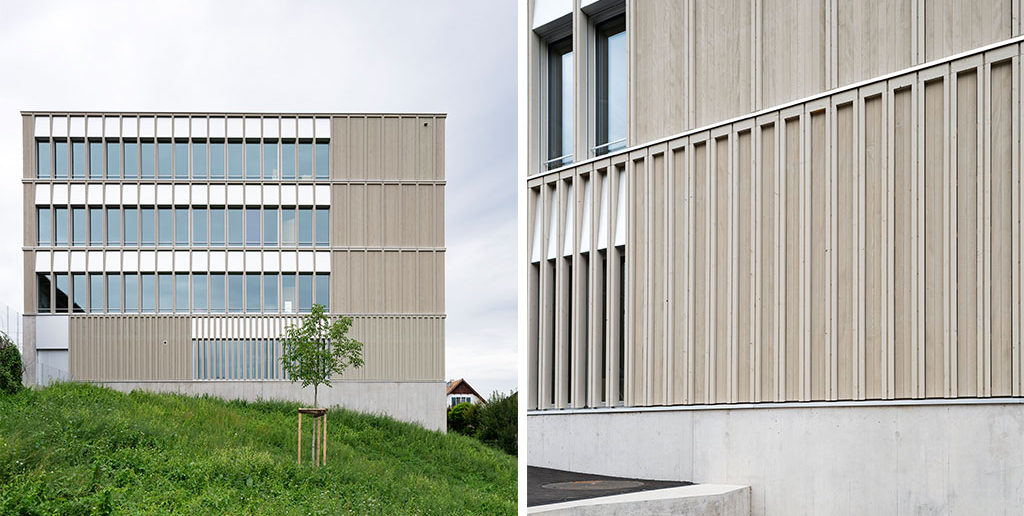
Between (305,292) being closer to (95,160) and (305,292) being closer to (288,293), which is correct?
(288,293)

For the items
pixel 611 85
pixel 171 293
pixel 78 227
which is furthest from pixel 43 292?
pixel 611 85

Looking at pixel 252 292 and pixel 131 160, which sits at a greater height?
pixel 131 160

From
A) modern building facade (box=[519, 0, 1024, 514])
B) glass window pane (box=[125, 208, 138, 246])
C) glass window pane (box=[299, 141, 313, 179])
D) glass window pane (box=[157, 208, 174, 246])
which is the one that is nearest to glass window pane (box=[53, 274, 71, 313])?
glass window pane (box=[125, 208, 138, 246])

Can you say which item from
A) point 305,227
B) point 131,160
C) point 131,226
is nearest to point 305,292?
point 305,227

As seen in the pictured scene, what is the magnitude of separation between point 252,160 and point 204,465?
12499 millimetres

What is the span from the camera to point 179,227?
66.9 feet

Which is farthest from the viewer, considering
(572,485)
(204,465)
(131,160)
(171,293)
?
(131,160)

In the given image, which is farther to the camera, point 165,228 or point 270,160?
point 270,160

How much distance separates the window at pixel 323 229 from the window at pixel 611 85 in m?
13.4

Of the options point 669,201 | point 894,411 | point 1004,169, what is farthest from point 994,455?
point 669,201

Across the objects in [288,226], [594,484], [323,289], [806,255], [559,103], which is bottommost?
[594,484]

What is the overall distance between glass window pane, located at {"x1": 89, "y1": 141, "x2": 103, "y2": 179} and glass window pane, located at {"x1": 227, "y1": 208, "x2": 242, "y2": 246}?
2878 mm

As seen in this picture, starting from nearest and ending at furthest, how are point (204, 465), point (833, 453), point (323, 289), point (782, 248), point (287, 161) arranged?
point (833, 453), point (782, 248), point (204, 465), point (323, 289), point (287, 161)

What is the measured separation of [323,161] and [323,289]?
274 cm
